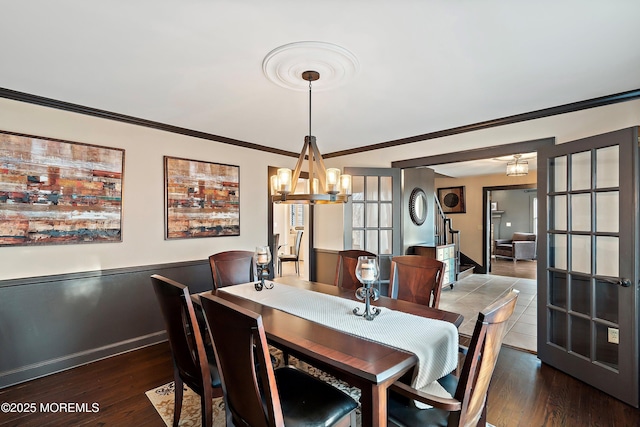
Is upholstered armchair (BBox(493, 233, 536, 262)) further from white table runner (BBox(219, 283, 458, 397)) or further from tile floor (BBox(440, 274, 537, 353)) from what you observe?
white table runner (BBox(219, 283, 458, 397))

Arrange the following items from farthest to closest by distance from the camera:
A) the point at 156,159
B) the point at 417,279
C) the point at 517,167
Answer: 1. the point at 517,167
2. the point at 156,159
3. the point at 417,279

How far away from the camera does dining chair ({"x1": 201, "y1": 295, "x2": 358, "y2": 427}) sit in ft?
3.85

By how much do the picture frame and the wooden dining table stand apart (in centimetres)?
682

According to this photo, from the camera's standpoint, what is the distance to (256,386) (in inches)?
49.3

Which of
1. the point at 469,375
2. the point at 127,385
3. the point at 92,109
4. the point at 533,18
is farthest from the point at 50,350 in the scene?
the point at 533,18

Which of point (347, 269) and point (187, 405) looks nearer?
point (187, 405)

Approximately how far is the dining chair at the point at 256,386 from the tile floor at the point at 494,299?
2.63 meters

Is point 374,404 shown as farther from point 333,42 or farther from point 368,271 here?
point 333,42

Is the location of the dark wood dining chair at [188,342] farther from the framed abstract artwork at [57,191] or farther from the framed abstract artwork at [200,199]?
the framed abstract artwork at [200,199]

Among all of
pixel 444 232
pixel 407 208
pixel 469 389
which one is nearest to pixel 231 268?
pixel 469 389

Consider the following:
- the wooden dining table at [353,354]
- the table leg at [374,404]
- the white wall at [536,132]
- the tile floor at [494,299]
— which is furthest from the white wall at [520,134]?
the table leg at [374,404]

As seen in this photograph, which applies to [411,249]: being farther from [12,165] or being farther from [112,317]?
[12,165]

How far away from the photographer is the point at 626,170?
7.56 ft

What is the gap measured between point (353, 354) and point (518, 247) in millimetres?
9515
